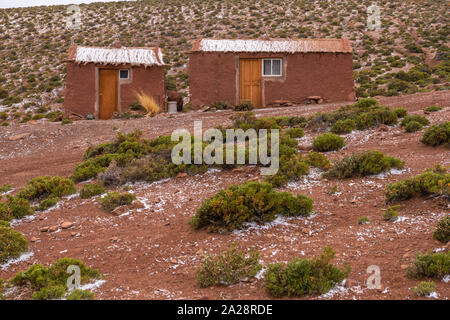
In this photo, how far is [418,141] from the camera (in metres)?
9.08

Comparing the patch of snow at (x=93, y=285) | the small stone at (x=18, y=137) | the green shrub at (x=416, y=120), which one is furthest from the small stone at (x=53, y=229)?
the small stone at (x=18, y=137)

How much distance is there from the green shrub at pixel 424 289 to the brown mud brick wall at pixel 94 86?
1533 cm

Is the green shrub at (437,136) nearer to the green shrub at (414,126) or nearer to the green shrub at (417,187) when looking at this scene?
the green shrub at (414,126)

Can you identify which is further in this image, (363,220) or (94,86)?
(94,86)

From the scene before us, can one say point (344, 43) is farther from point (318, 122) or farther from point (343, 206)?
point (343, 206)

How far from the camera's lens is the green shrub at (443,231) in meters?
4.75

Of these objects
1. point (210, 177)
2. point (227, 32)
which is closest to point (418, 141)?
point (210, 177)

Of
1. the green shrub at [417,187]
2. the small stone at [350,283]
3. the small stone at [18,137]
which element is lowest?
the small stone at [350,283]

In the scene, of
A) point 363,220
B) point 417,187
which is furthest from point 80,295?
point 417,187

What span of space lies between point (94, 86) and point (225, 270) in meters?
15.0

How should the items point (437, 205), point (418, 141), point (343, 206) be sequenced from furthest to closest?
point (418, 141)
point (343, 206)
point (437, 205)

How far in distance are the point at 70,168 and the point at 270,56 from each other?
1016cm

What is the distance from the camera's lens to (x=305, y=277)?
411 centimetres

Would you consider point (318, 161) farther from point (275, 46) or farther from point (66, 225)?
point (275, 46)
